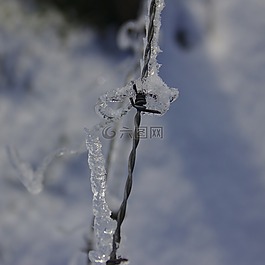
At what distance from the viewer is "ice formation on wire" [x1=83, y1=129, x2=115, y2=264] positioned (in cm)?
80

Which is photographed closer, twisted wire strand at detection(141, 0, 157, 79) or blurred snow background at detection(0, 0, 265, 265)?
twisted wire strand at detection(141, 0, 157, 79)

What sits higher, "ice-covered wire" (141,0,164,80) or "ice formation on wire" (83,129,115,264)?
"ice-covered wire" (141,0,164,80)

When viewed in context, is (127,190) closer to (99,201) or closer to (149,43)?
(99,201)

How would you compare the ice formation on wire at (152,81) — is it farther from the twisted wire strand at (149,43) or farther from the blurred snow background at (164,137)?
the blurred snow background at (164,137)

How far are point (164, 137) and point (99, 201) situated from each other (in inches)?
55.5

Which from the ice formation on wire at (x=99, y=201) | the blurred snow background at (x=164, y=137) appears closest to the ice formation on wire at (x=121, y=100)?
the ice formation on wire at (x=99, y=201)

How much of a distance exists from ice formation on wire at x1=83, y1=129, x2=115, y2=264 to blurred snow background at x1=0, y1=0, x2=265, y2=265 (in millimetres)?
560

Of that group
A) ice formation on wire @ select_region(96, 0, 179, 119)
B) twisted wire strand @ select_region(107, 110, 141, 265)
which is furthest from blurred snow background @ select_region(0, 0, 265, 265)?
ice formation on wire @ select_region(96, 0, 179, 119)

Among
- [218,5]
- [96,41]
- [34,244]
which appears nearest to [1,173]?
[34,244]

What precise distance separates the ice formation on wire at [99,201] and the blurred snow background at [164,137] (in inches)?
22.0

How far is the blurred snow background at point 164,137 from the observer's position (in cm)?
181

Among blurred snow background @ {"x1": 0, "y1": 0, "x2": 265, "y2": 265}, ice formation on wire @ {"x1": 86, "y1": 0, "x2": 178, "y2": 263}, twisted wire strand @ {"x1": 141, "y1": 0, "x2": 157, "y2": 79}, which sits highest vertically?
twisted wire strand @ {"x1": 141, "y1": 0, "x2": 157, "y2": 79}

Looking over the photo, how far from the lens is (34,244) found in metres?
1.83

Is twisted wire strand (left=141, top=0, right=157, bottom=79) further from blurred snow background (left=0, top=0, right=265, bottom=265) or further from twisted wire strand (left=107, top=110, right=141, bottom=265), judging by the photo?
blurred snow background (left=0, top=0, right=265, bottom=265)
